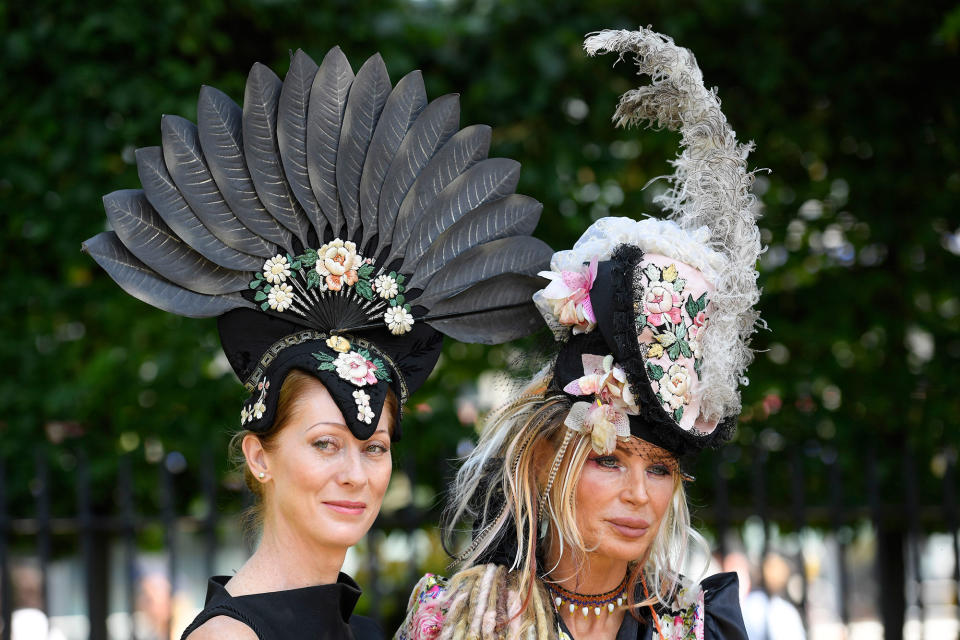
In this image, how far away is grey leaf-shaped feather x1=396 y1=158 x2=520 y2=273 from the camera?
2.46 metres

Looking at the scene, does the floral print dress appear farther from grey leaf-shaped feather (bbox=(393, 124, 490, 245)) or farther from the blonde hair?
grey leaf-shaped feather (bbox=(393, 124, 490, 245))

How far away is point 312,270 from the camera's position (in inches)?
93.8

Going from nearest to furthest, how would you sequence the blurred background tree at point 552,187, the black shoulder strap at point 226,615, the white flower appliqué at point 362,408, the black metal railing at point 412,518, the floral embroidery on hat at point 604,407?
the black shoulder strap at point 226,615 < the white flower appliqué at point 362,408 < the floral embroidery on hat at point 604,407 < the black metal railing at point 412,518 < the blurred background tree at point 552,187

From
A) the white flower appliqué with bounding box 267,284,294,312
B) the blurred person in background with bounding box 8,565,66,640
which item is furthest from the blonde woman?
the blurred person in background with bounding box 8,565,66,640

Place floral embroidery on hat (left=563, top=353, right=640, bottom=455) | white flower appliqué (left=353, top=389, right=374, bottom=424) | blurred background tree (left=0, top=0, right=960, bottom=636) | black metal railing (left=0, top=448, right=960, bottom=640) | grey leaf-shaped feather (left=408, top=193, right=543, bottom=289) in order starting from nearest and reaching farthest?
white flower appliqué (left=353, top=389, right=374, bottom=424) < floral embroidery on hat (left=563, top=353, right=640, bottom=455) < grey leaf-shaped feather (left=408, top=193, right=543, bottom=289) < black metal railing (left=0, top=448, right=960, bottom=640) < blurred background tree (left=0, top=0, right=960, bottom=636)

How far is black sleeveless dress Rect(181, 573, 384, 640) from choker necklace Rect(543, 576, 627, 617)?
513 millimetres

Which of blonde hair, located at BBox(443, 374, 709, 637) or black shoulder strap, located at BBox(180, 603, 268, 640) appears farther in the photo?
blonde hair, located at BBox(443, 374, 709, 637)

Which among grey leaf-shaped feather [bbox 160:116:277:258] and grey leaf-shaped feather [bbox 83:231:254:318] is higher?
grey leaf-shaped feather [bbox 160:116:277:258]

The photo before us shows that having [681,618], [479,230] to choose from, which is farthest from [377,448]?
[681,618]

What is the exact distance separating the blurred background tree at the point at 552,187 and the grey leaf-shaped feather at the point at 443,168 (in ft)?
6.12

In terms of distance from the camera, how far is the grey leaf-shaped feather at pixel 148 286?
91.4 inches

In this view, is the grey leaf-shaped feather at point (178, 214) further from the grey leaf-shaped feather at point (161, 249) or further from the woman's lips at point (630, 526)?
the woman's lips at point (630, 526)

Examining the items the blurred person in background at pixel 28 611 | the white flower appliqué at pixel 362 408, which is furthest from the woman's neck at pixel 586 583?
the blurred person in background at pixel 28 611

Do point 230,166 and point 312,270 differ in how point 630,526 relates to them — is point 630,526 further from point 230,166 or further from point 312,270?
point 230,166
